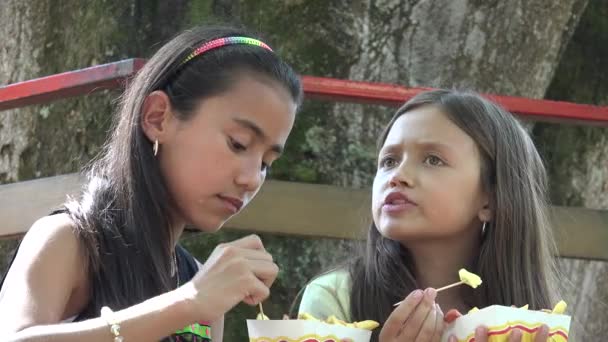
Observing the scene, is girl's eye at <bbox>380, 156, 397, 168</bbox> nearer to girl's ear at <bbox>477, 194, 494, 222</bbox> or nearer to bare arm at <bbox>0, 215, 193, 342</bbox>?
girl's ear at <bbox>477, 194, 494, 222</bbox>

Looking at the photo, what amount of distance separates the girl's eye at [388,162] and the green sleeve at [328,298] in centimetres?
32

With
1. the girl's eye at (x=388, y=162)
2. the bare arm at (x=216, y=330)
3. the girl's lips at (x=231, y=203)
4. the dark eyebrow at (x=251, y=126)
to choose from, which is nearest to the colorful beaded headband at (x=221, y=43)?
the dark eyebrow at (x=251, y=126)

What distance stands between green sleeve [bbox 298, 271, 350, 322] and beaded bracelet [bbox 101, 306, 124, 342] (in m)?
0.77

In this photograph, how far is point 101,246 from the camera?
6.89 feet

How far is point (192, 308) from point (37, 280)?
33 centimetres

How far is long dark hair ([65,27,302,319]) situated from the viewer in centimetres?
210

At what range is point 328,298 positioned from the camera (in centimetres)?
263

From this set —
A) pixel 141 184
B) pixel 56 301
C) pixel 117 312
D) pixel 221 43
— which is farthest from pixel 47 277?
pixel 221 43

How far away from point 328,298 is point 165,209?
1.97 ft

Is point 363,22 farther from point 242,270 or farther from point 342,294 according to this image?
point 242,270

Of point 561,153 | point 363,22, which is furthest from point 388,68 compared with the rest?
point 561,153

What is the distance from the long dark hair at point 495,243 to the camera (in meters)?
2.65

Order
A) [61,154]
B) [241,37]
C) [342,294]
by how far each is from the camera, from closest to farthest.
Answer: [241,37] < [342,294] < [61,154]

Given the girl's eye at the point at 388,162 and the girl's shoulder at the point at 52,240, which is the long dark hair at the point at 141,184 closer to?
the girl's shoulder at the point at 52,240
